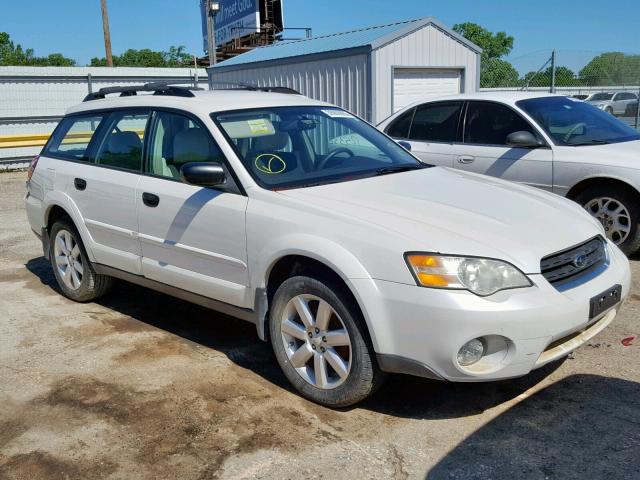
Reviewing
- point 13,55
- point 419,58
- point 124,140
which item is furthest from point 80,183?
point 13,55

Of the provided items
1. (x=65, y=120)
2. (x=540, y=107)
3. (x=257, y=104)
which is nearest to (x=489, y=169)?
(x=540, y=107)

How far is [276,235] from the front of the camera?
371cm

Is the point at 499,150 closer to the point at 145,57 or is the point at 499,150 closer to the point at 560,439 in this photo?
the point at 560,439

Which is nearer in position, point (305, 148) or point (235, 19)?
point (305, 148)

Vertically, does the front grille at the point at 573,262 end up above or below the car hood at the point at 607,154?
below

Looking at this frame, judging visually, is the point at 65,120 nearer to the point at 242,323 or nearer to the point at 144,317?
the point at 144,317

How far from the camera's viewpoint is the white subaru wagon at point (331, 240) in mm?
3184

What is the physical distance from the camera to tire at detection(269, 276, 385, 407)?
340 centimetres

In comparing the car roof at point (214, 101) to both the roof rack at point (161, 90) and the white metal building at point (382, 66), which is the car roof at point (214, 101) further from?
the white metal building at point (382, 66)

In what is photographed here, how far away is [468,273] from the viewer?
10.4 ft

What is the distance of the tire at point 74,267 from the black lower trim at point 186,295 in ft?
0.80

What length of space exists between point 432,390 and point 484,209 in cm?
108

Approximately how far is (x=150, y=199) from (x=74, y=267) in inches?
60.9

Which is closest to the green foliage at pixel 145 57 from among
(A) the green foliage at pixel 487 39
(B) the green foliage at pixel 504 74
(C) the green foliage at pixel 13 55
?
(C) the green foliage at pixel 13 55
